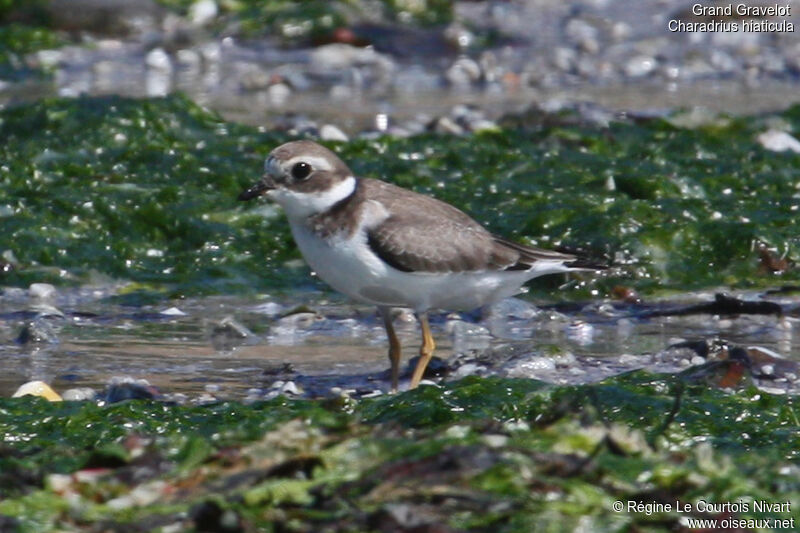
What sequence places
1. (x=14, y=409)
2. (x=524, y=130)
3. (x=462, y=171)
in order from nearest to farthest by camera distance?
(x=14, y=409), (x=462, y=171), (x=524, y=130)

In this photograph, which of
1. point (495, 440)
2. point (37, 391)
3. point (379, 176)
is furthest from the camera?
point (379, 176)

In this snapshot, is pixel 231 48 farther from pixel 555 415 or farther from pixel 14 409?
pixel 555 415

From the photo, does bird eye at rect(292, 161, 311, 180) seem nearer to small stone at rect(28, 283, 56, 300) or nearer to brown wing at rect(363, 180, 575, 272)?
brown wing at rect(363, 180, 575, 272)

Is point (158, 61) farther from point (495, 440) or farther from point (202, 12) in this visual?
point (495, 440)

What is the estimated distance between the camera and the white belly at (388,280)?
20.7ft

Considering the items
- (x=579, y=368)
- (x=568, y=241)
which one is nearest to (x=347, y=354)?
(x=579, y=368)

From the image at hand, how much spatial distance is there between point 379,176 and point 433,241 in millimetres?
2996

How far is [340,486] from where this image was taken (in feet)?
12.2

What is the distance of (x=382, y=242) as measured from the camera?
6.34m

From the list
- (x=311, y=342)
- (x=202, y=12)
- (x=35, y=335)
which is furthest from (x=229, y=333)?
(x=202, y=12)

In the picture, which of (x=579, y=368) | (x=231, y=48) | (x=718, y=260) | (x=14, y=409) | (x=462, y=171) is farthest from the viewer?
(x=231, y=48)

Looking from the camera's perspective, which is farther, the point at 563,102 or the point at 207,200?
the point at 563,102

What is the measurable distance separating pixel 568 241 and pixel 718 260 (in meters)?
0.82

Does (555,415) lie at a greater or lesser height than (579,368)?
greater
